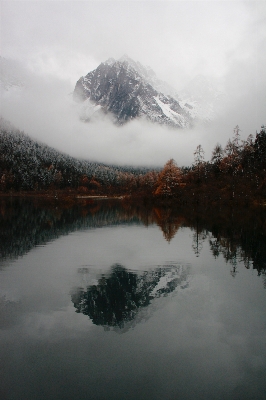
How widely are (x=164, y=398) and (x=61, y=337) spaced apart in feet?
16.8

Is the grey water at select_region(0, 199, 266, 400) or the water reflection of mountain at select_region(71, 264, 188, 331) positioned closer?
the grey water at select_region(0, 199, 266, 400)

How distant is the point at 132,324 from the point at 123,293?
11.5 feet

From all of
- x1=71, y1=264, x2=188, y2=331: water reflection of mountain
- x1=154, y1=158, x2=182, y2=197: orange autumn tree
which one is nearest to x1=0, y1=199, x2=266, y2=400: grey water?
x1=71, y1=264, x2=188, y2=331: water reflection of mountain

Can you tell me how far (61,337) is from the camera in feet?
42.0

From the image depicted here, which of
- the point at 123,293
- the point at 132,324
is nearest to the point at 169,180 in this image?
the point at 123,293

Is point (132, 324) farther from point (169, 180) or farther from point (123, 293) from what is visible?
point (169, 180)

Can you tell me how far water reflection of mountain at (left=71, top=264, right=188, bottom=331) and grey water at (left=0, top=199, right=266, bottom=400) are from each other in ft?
0.19

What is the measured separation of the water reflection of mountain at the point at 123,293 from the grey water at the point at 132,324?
0.19 ft

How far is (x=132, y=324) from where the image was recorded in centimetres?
1382

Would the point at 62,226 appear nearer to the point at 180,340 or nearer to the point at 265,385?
the point at 180,340

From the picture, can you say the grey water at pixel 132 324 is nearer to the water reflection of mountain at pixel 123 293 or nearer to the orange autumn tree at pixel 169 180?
the water reflection of mountain at pixel 123 293

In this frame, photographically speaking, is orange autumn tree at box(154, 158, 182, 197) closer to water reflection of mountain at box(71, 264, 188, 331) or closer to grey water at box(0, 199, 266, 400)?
grey water at box(0, 199, 266, 400)

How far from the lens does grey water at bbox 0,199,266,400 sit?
1005 centimetres

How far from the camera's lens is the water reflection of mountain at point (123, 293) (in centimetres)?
1457
